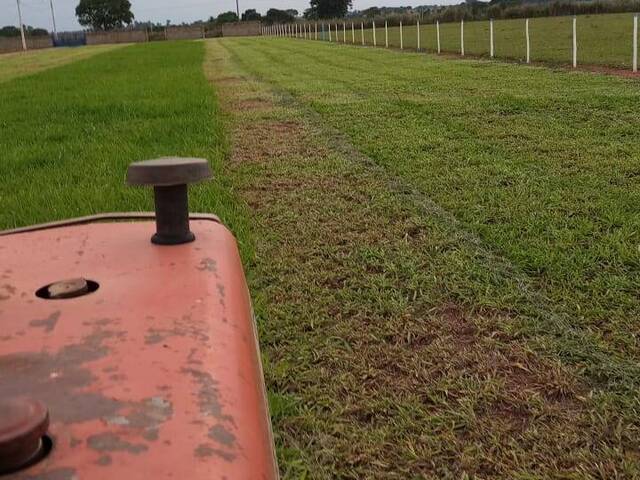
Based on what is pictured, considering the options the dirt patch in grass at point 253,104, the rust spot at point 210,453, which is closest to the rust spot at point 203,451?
the rust spot at point 210,453

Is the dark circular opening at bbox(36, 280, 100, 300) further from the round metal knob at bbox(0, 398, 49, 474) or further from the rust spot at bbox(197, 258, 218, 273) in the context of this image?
the round metal knob at bbox(0, 398, 49, 474)

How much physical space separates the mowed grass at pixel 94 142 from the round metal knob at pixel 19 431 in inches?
137

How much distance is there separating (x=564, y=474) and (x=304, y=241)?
91.8 inches

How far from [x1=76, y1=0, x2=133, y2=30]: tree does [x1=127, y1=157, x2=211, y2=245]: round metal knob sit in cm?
11776

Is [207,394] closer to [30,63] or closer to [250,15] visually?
[30,63]

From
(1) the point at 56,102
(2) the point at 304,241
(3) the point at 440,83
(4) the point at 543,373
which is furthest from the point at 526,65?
(4) the point at 543,373

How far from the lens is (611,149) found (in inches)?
236

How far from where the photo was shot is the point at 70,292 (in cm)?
116

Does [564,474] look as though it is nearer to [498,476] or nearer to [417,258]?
Answer: [498,476]

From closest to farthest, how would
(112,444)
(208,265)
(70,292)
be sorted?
1. (112,444)
2. (70,292)
3. (208,265)

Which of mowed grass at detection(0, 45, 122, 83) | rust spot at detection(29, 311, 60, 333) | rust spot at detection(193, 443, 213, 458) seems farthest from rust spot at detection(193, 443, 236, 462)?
mowed grass at detection(0, 45, 122, 83)

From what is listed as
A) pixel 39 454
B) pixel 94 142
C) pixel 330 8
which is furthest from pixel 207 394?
pixel 330 8

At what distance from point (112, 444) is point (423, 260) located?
304 centimetres

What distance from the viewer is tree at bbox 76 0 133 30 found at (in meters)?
111
